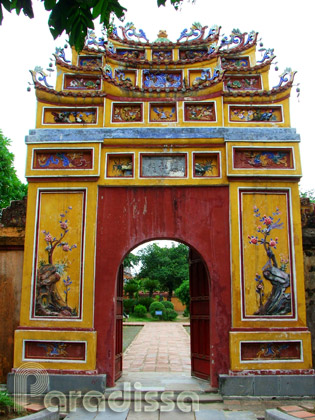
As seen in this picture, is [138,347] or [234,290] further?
[138,347]

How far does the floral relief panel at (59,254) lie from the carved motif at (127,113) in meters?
1.56

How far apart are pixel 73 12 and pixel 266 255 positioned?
5024 millimetres

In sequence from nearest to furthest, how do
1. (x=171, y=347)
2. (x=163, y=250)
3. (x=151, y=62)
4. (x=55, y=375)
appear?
1. (x=55, y=375)
2. (x=151, y=62)
3. (x=171, y=347)
4. (x=163, y=250)

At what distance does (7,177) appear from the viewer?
1702 cm

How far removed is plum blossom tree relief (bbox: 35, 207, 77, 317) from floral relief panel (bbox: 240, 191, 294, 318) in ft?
9.39

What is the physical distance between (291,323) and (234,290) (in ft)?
3.37

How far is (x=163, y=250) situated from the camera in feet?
124

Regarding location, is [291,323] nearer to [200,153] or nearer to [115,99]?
[200,153]

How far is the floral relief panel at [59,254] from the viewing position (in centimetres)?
668

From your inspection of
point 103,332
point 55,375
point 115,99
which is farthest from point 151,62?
point 55,375

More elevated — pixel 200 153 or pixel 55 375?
pixel 200 153

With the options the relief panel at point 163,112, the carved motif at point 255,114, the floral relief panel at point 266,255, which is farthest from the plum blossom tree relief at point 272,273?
the relief panel at point 163,112

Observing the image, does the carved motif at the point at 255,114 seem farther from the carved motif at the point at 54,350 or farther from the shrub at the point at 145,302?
the shrub at the point at 145,302

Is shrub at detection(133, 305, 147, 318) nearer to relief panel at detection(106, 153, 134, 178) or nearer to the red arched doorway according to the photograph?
the red arched doorway
